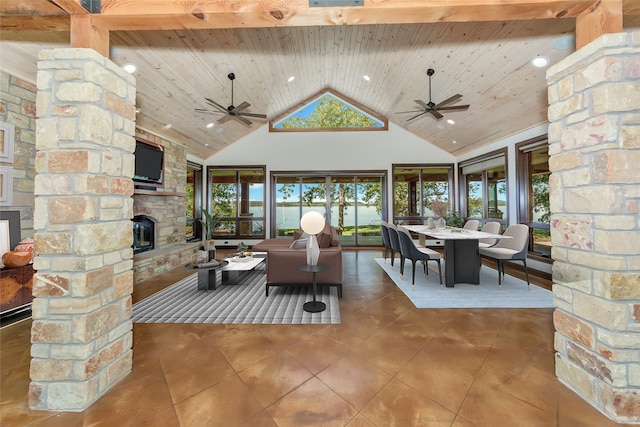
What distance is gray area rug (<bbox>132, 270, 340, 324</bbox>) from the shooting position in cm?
271

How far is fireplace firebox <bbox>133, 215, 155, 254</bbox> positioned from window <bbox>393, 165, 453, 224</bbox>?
19.3ft

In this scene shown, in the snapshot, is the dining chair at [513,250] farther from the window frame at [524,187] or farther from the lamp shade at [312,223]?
the lamp shade at [312,223]

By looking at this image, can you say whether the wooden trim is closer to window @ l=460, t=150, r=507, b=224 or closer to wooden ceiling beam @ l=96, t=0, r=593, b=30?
wooden ceiling beam @ l=96, t=0, r=593, b=30

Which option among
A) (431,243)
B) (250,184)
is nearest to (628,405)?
(431,243)

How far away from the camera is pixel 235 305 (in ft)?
10.2

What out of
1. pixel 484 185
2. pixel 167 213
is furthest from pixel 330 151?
pixel 167 213

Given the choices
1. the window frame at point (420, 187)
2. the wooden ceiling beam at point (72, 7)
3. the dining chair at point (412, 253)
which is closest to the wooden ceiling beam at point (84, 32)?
the wooden ceiling beam at point (72, 7)

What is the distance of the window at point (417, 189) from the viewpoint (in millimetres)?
7414

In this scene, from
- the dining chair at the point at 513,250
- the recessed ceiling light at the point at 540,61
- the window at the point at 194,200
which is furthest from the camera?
the window at the point at 194,200

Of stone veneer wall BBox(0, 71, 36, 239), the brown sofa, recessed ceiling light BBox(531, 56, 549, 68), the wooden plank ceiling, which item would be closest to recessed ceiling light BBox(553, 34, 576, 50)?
the wooden plank ceiling

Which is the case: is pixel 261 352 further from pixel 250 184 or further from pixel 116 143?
pixel 250 184

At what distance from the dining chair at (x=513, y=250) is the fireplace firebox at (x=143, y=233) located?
5.72 m

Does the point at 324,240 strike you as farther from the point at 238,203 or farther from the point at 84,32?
the point at 238,203

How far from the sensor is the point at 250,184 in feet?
25.2
